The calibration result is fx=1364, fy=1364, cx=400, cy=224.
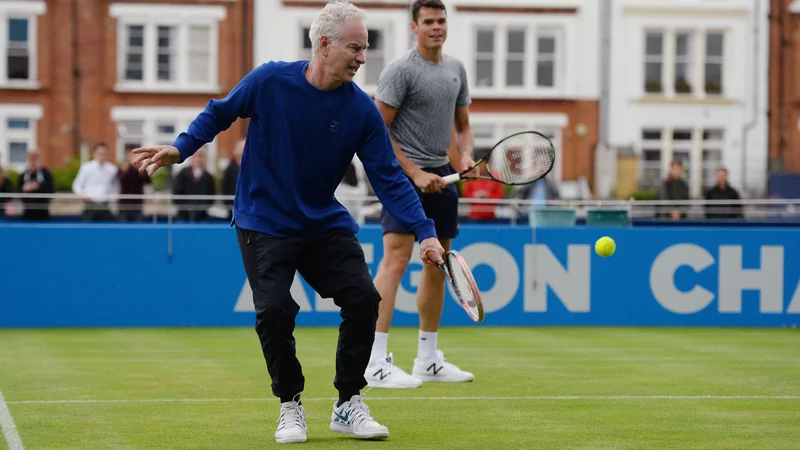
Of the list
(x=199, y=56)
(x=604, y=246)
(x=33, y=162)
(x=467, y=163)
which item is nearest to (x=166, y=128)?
(x=199, y=56)

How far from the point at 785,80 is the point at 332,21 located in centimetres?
3328

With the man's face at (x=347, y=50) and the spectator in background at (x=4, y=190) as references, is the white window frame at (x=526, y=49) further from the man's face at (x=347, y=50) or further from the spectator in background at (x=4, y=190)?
the man's face at (x=347, y=50)

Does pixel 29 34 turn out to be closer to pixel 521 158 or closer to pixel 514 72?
pixel 514 72

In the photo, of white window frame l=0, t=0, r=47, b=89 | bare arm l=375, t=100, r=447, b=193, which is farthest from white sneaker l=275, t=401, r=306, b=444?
white window frame l=0, t=0, r=47, b=89

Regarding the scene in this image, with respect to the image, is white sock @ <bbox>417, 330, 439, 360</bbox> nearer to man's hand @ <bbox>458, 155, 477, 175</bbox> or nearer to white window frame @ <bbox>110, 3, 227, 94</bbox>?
man's hand @ <bbox>458, 155, 477, 175</bbox>

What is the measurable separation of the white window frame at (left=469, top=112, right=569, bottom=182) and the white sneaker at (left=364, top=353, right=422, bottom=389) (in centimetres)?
2851

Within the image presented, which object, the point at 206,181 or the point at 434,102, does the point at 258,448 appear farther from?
the point at 206,181

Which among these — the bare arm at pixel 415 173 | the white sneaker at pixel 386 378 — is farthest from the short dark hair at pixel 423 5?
the white sneaker at pixel 386 378

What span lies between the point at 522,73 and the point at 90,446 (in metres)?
Result: 32.2

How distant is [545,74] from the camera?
122 ft

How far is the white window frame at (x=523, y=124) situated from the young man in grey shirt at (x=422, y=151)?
2807 centimetres

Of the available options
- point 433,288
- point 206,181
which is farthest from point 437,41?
point 206,181

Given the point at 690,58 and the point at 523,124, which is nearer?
the point at 523,124

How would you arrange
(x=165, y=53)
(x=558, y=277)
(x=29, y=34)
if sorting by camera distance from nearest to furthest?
(x=558, y=277), (x=29, y=34), (x=165, y=53)
